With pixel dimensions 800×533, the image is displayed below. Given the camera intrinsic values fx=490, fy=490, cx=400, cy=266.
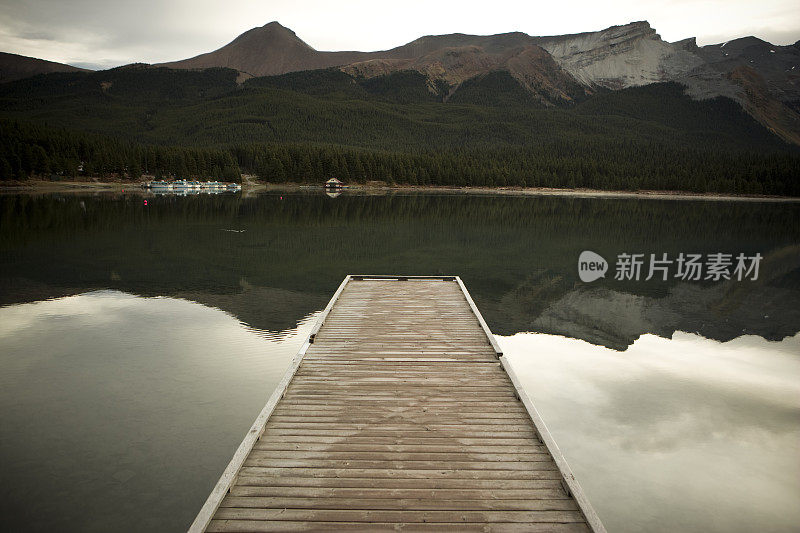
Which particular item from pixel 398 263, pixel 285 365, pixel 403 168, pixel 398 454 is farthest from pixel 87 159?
pixel 398 454

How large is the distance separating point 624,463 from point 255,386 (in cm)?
926

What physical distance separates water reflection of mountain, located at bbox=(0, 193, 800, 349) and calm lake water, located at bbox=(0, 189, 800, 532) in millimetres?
242

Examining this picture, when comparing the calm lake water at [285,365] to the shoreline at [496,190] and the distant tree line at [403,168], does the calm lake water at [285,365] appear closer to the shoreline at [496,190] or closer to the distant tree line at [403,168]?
the shoreline at [496,190]

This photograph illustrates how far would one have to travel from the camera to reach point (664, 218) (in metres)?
72.6

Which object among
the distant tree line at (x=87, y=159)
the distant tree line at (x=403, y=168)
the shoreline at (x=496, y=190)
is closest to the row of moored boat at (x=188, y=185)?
the shoreline at (x=496, y=190)

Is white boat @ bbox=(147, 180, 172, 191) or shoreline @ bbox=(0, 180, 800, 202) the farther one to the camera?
shoreline @ bbox=(0, 180, 800, 202)

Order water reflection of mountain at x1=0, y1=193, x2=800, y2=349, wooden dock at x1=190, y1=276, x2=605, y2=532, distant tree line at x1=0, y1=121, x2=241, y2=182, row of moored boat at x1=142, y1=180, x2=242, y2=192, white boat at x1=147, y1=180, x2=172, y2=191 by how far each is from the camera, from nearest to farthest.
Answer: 1. wooden dock at x1=190, y1=276, x2=605, y2=532
2. water reflection of mountain at x1=0, y1=193, x2=800, y2=349
3. distant tree line at x1=0, y1=121, x2=241, y2=182
4. white boat at x1=147, y1=180, x2=172, y2=191
5. row of moored boat at x1=142, y1=180, x2=242, y2=192

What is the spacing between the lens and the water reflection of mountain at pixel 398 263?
22250 millimetres

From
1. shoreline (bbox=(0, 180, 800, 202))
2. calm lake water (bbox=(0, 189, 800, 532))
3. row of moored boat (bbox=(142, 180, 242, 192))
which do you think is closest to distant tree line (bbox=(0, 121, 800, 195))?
shoreline (bbox=(0, 180, 800, 202))

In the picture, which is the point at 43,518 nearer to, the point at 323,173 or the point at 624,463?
the point at 624,463

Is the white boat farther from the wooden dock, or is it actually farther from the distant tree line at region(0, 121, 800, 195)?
the wooden dock

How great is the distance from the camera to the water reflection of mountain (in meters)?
22.2

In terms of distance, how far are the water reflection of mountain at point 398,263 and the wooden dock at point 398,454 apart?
27.1 ft

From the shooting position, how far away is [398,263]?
108 ft
